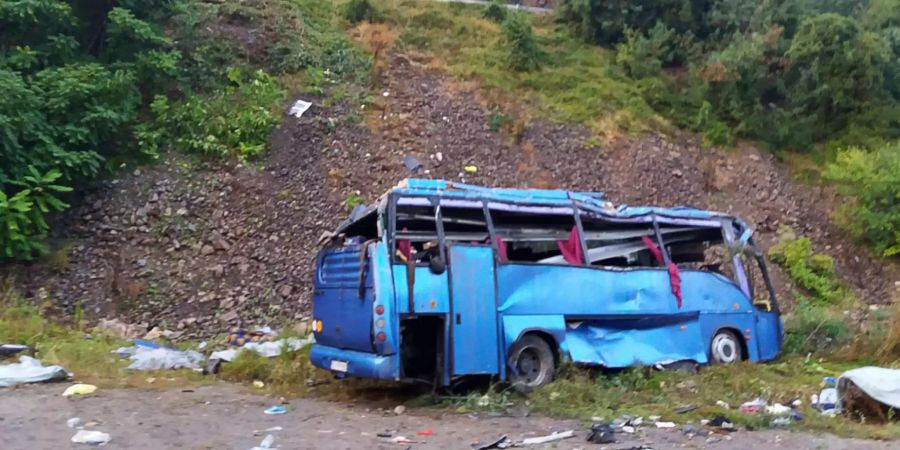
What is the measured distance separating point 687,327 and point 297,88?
1190 centimetres

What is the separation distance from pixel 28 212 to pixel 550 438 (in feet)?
34.1

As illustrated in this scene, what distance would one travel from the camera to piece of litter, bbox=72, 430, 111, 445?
6.61 metres

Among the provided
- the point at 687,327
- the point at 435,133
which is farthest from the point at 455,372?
the point at 435,133

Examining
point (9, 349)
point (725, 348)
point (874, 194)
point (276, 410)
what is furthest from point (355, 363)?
point (874, 194)

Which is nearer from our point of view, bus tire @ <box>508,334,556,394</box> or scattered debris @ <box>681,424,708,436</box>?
scattered debris @ <box>681,424,708,436</box>

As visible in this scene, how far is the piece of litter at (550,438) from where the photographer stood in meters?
7.13

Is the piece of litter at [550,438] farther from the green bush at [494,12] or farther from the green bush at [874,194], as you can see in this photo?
the green bush at [494,12]

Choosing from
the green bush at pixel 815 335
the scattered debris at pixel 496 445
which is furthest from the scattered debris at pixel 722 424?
the green bush at pixel 815 335

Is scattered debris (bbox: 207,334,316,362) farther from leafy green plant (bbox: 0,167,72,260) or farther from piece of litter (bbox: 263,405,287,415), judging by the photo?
leafy green plant (bbox: 0,167,72,260)

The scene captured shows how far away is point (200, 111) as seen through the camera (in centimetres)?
1788

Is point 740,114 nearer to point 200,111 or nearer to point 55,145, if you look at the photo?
point 200,111

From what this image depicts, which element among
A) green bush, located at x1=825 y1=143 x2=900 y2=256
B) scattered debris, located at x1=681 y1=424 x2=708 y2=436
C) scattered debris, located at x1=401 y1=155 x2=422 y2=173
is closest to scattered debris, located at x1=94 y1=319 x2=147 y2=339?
scattered debris, located at x1=401 y1=155 x2=422 y2=173

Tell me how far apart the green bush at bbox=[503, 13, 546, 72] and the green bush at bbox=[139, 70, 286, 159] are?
682 centimetres

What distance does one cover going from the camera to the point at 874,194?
734 inches
